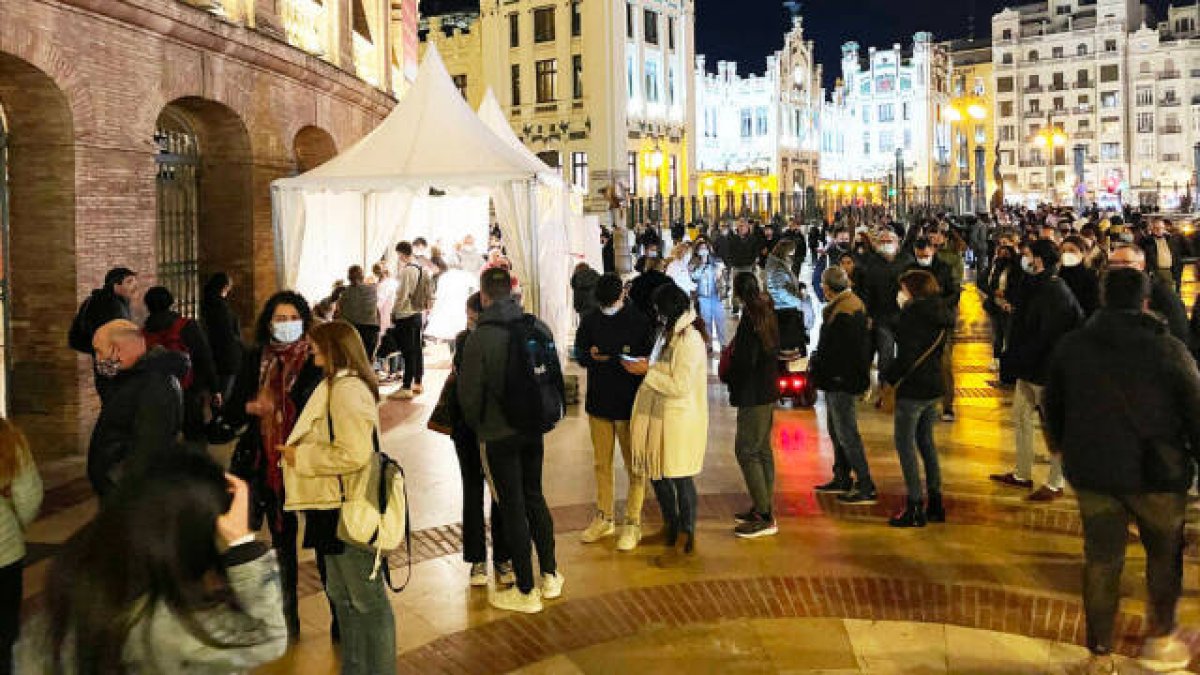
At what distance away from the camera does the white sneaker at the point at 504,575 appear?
278 inches

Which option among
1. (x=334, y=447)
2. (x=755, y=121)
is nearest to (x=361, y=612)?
(x=334, y=447)

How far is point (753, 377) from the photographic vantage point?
7.76 meters

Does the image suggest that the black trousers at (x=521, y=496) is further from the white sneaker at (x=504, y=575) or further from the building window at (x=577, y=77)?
the building window at (x=577, y=77)

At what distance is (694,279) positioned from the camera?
18484mm

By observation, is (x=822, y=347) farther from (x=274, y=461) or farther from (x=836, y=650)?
(x=274, y=461)

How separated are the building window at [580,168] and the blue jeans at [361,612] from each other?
50.7 metres

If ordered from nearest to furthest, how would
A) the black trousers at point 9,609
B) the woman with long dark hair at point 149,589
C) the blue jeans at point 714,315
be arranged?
the woman with long dark hair at point 149,589 < the black trousers at point 9,609 < the blue jeans at point 714,315

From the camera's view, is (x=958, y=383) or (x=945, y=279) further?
(x=958, y=383)

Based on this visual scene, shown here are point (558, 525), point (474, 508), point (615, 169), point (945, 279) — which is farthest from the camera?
point (615, 169)

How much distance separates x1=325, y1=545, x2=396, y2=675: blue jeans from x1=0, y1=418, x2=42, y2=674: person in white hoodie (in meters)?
1.28

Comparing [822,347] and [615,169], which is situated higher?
[615,169]

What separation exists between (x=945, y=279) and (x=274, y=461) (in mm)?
8939

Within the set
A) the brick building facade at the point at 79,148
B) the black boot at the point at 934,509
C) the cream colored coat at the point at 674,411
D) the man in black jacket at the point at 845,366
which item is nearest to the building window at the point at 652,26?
the brick building facade at the point at 79,148

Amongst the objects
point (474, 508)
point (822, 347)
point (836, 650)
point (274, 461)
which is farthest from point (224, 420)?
point (822, 347)
